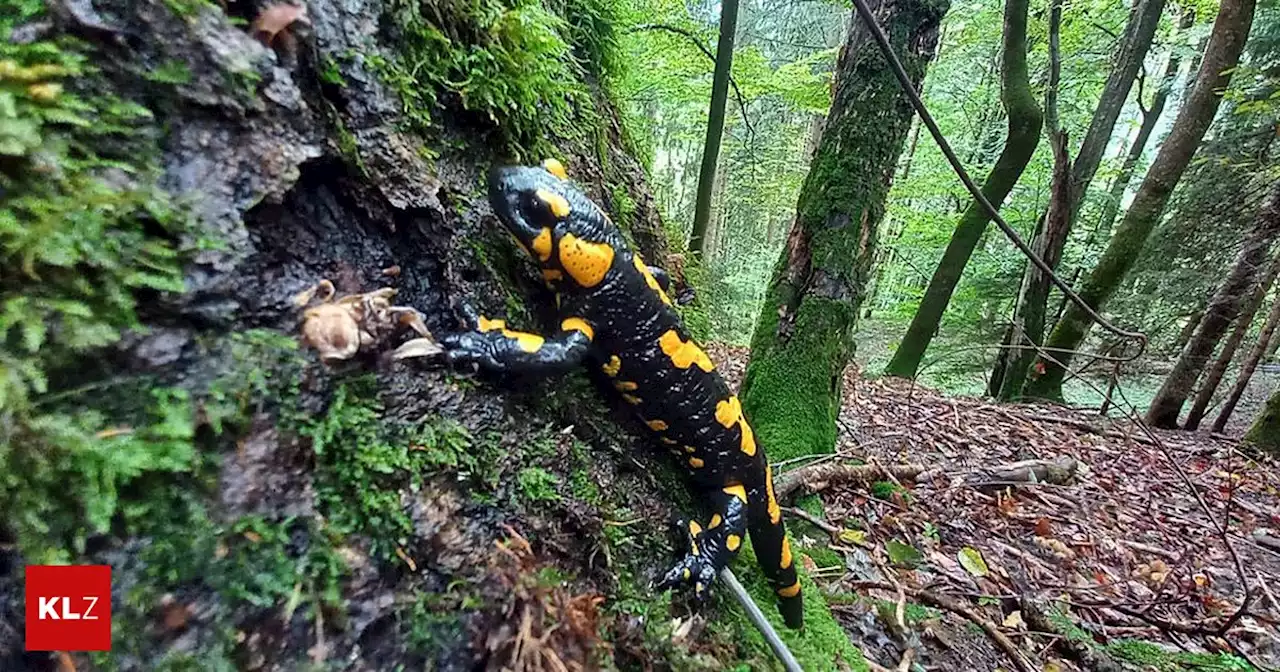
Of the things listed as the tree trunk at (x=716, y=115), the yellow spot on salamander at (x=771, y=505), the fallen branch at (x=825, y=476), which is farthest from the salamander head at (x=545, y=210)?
the tree trunk at (x=716, y=115)

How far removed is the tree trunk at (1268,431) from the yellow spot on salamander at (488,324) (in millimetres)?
8591

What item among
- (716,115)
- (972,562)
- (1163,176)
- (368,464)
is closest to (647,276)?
(368,464)

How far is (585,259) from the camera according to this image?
6.09ft

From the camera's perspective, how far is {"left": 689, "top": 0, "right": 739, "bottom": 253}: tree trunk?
5.59 metres

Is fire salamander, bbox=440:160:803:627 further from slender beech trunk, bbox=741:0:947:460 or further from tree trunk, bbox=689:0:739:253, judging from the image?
tree trunk, bbox=689:0:739:253

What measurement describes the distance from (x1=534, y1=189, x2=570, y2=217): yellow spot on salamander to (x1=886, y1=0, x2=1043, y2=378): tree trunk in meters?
6.01

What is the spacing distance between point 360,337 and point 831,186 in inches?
131

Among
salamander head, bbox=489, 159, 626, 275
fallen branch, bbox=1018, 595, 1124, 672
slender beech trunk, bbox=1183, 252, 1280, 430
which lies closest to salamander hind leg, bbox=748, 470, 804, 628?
salamander head, bbox=489, 159, 626, 275

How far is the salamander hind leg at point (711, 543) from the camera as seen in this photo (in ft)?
5.04

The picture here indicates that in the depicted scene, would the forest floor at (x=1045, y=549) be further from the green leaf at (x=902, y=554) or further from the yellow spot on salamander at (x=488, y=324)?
the yellow spot on salamander at (x=488, y=324)

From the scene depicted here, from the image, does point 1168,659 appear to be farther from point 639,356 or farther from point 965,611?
point 639,356

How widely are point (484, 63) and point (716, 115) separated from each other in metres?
5.09

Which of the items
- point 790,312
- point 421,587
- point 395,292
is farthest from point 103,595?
point 790,312

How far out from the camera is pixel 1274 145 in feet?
25.1
